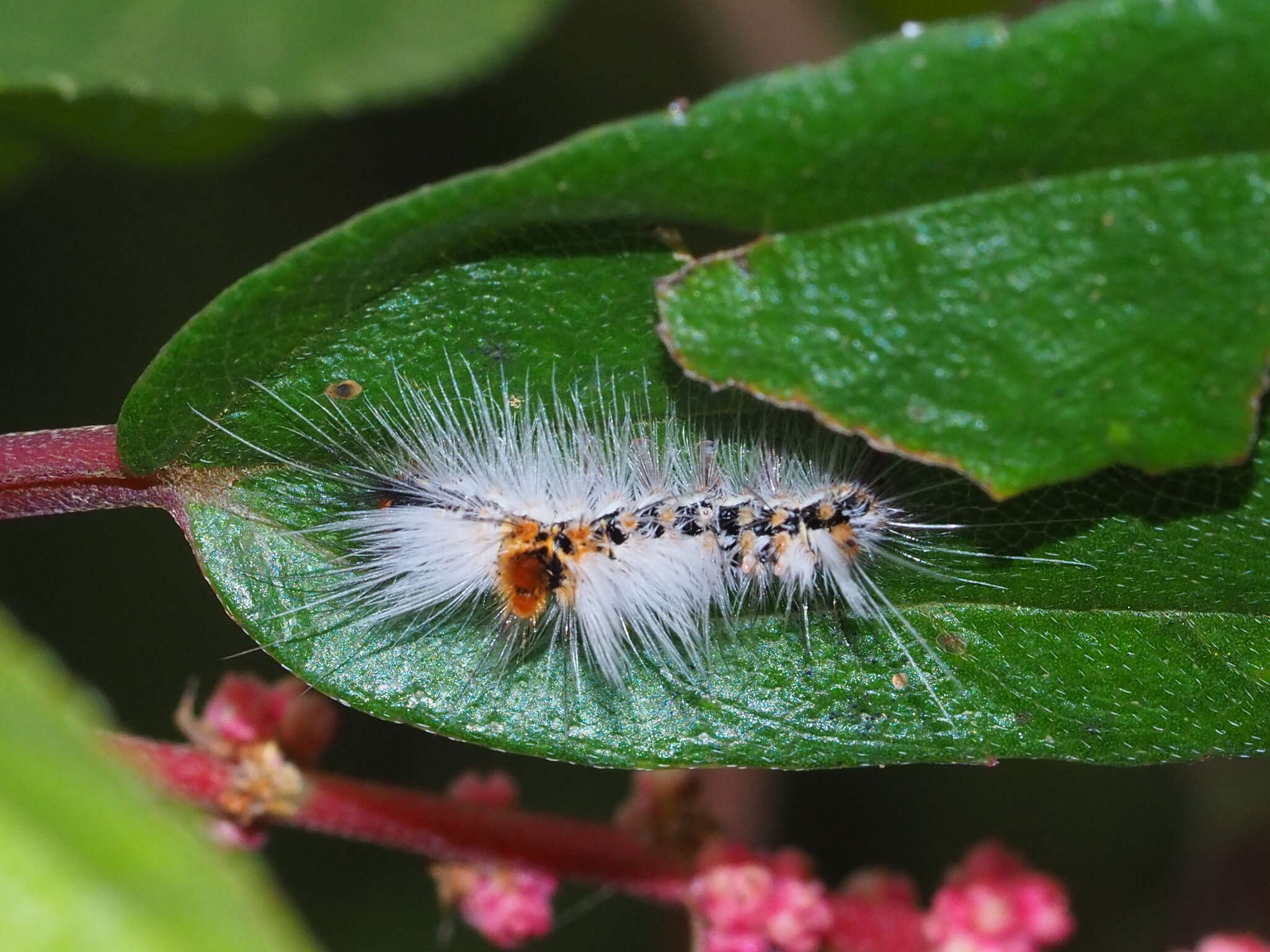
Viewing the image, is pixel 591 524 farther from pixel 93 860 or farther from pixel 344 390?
pixel 93 860

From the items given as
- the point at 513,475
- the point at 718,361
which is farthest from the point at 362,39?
the point at 718,361

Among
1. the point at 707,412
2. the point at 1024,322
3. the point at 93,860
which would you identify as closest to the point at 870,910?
the point at 707,412

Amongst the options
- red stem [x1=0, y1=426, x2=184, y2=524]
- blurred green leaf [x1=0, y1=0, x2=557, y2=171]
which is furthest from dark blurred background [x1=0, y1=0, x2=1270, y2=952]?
red stem [x1=0, y1=426, x2=184, y2=524]

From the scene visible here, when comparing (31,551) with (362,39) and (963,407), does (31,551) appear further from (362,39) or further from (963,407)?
(963,407)

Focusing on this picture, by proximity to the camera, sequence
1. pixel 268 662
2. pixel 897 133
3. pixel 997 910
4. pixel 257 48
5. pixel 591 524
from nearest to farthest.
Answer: pixel 897 133 → pixel 997 910 → pixel 591 524 → pixel 257 48 → pixel 268 662

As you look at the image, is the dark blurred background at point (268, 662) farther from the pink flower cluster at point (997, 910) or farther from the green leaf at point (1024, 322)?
the green leaf at point (1024, 322)

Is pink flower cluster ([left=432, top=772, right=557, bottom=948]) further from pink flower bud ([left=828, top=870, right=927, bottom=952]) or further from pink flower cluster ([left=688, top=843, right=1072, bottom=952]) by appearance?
pink flower bud ([left=828, top=870, right=927, bottom=952])

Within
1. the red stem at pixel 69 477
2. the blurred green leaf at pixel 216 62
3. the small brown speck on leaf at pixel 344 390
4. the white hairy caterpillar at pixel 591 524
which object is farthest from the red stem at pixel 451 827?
the blurred green leaf at pixel 216 62
